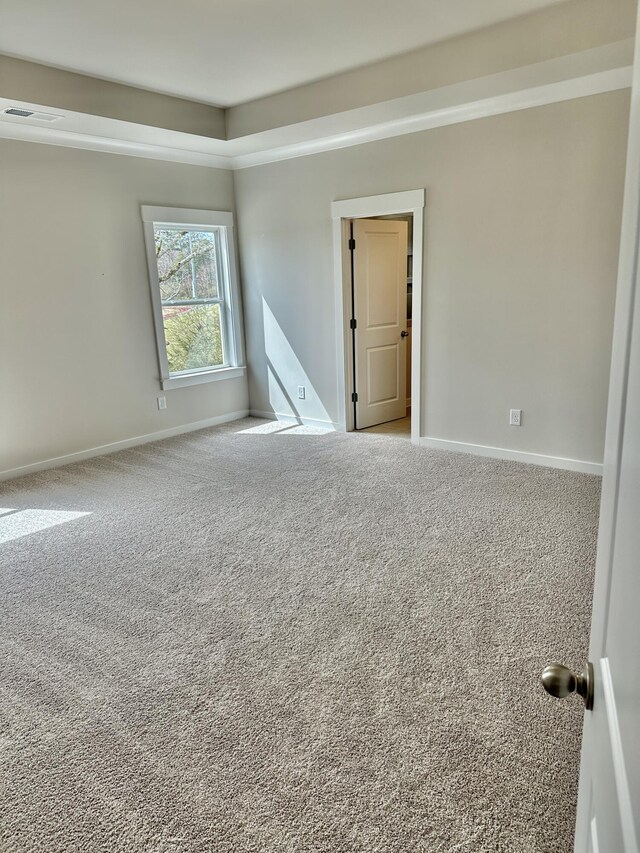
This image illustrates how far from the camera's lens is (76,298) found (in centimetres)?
482

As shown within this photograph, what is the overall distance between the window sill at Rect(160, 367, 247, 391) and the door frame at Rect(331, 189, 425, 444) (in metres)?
1.29

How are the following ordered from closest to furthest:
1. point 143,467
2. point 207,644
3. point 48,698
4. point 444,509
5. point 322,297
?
point 48,698
point 207,644
point 444,509
point 143,467
point 322,297

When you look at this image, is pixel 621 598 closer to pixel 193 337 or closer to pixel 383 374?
pixel 383 374

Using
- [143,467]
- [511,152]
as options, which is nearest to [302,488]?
[143,467]

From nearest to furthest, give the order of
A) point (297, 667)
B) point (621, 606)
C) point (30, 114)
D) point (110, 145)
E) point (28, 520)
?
point (621, 606), point (297, 667), point (28, 520), point (30, 114), point (110, 145)

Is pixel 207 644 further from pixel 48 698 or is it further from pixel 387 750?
pixel 387 750

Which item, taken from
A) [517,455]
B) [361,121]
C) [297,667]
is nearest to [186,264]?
[361,121]

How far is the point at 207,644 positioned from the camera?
96.8 inches

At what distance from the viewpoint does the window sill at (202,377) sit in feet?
A: 18.5

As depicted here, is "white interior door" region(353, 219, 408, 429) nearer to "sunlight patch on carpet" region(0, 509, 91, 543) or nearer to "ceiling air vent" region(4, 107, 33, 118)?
"ceiling air vent" region(4, 107, 33, 118)

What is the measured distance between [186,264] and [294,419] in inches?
75.7

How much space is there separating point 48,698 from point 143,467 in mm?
2788

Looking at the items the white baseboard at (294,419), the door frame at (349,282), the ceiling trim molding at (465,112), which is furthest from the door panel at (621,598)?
the white baseboard at (294,419)

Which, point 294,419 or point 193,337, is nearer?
point 193,337
